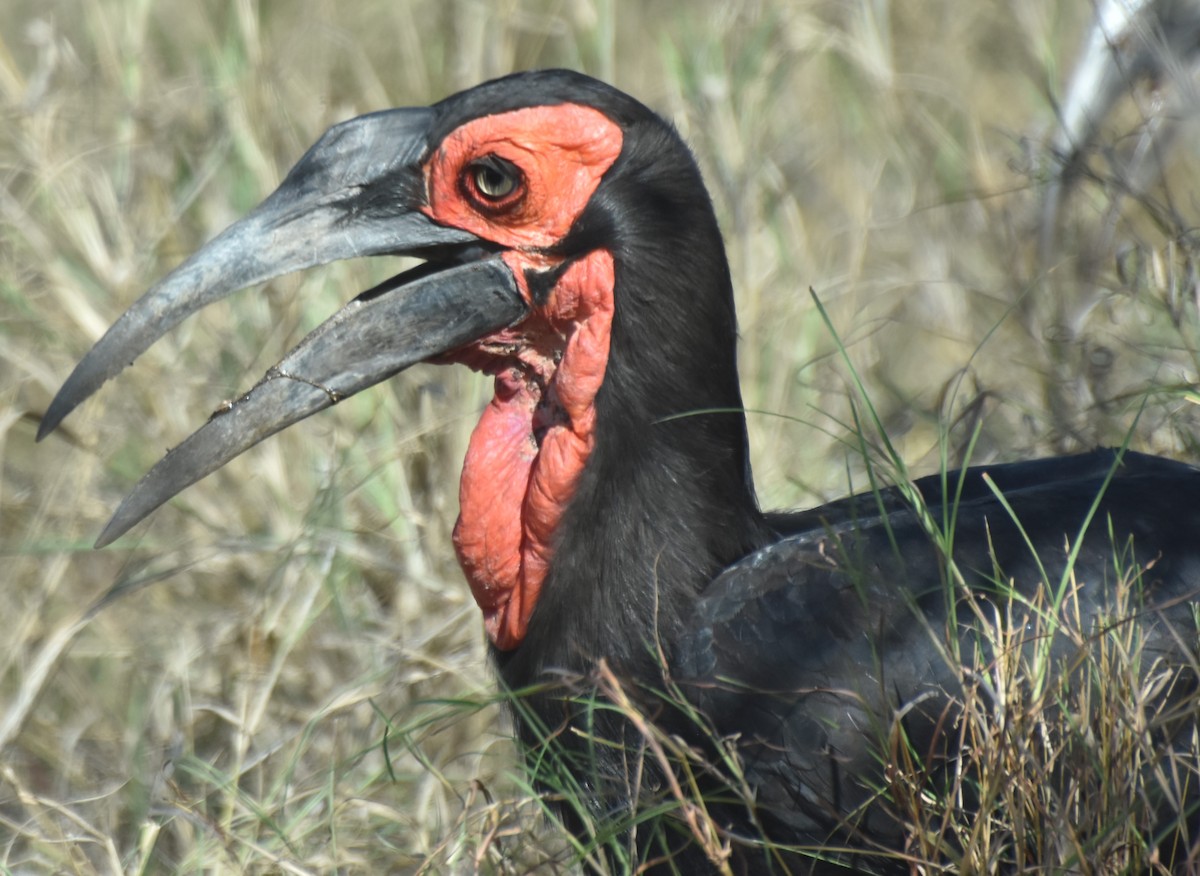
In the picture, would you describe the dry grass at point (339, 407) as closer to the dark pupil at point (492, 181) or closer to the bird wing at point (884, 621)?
the bird wing at point (884, 621)

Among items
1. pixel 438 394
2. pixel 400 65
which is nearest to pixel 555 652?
pixel 438 394

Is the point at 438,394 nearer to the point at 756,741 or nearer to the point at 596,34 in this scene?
the point at 596,34

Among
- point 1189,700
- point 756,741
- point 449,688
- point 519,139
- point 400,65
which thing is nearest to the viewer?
point 1189,700

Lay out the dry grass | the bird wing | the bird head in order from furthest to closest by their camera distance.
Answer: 1. the dry grass
2. the bird head
3. the bird wing

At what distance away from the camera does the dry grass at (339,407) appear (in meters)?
3.19

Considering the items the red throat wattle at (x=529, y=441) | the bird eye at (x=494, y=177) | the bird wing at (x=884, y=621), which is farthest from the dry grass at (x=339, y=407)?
the bird eye at (x=494, y=177)

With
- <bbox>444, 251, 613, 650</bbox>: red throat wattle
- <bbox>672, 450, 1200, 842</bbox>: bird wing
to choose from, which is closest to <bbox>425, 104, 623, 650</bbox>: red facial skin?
<bbox>444, 251, 613, 650</bbox>: red throat wattle

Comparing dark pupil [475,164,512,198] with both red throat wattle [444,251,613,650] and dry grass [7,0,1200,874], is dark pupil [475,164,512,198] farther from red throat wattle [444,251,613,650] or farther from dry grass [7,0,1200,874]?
dry grass [7,0,1200,874]

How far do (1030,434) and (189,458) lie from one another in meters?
2.05

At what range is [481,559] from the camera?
2607 millimetres

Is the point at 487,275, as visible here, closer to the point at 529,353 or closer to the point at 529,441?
the point at 529,353

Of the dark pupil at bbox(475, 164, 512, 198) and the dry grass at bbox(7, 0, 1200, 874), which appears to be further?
the dry grass at bbox(7, 0, 1200, 874)

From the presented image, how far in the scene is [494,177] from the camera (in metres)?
2.55

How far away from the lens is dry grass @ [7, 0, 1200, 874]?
319 centimetres
